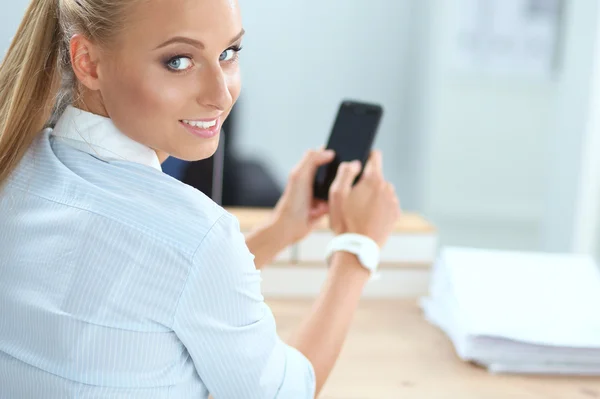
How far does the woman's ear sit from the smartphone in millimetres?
436

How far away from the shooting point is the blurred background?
3475 mm

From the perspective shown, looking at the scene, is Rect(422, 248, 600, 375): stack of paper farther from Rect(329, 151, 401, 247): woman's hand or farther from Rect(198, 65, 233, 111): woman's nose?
Rect(198, 65, 233, 111): woman's nose

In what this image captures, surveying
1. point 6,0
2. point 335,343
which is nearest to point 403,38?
point 6,0

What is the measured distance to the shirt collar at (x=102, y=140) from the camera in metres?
0.63

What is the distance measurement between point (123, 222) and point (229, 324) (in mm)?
124

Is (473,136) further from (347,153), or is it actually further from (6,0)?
(347,153)

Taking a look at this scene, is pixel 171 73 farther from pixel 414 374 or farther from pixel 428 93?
pixel 428 93

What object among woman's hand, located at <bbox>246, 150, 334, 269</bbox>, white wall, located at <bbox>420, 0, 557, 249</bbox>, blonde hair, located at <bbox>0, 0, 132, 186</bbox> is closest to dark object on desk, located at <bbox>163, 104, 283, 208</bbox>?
white wall, located at <bbox>420, 0, 557, 249</bbox>

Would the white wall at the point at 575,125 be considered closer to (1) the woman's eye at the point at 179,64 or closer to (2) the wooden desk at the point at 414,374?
(2) the wooden desk at the point at 414,374

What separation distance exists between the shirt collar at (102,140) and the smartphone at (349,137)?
389 mm

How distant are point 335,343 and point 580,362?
38 centimetres

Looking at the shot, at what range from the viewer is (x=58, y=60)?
2.09 ft

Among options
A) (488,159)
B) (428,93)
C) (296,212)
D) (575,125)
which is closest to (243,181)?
(428,93)

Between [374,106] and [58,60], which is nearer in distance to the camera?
[58,60]
